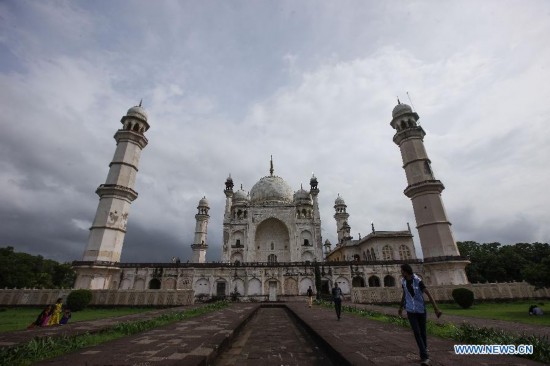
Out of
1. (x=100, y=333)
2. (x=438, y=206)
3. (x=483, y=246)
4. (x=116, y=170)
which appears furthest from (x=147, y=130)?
(x=483, y=246)

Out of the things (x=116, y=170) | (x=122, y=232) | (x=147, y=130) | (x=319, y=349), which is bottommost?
(x=319, y=349)

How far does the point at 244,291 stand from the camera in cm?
3044

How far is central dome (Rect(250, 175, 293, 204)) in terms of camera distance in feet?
151

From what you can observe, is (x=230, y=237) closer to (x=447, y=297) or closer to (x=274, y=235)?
(x=274, y=235)

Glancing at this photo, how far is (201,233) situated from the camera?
1868 inches

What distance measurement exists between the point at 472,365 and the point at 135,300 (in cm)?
2337

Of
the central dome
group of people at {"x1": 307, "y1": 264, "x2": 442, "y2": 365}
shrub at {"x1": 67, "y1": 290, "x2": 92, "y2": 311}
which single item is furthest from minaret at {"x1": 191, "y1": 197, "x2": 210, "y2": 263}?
group of people at {"x1": 307, "y1": 264, "x2": 442, "y2": 365}

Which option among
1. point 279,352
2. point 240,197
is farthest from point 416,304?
point 240,197

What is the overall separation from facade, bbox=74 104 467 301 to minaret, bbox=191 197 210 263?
25.0ft

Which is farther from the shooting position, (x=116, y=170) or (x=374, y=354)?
(x=116, y=170)

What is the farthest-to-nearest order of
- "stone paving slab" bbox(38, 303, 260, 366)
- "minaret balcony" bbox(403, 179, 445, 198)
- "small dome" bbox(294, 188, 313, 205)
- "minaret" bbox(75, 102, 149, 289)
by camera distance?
"small dome" bbox(294, 188, 313, 205) → "minaret balcony" bbox(403, 179, 445, 198) → "minaret" bbox(75, 102, 149, 289) → "stone paving slab" bbox(38, 303, 260, 366)

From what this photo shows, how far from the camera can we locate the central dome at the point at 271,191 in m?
46.2

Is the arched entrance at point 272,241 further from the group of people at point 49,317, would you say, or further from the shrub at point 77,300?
the group of people at point 49,317

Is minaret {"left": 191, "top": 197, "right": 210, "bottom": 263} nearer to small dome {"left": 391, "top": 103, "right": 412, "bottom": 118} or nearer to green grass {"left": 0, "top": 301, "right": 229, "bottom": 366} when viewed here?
small dome {"left": 391, "top": 103, "right": 412, "bottom": 118}
